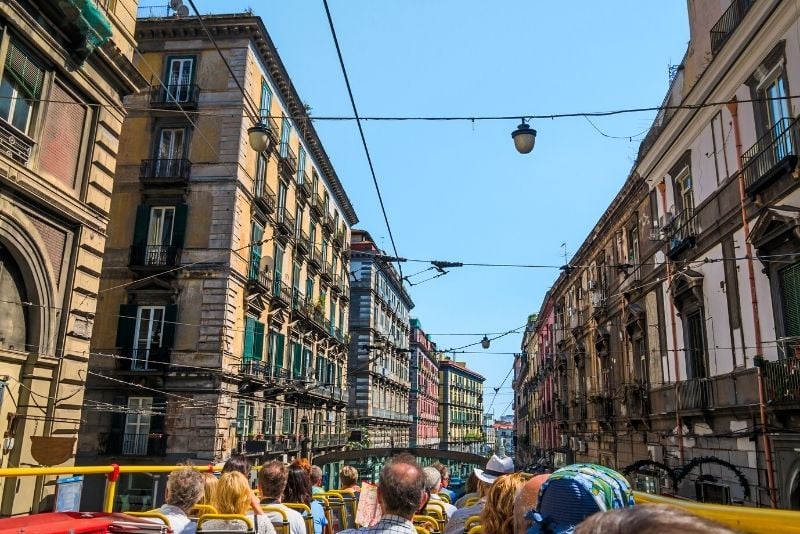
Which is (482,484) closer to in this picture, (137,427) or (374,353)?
(137,427)

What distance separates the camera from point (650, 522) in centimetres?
120

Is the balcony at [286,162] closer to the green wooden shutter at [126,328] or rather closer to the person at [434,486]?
the green wooden shutter at [126,328]

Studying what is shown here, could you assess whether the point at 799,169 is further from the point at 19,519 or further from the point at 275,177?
the point at 275,177

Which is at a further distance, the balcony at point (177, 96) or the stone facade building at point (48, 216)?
the balcony at point (177, 96)

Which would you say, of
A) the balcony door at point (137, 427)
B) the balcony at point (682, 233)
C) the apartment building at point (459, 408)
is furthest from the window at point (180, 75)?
the apartment building at point (459, 408)

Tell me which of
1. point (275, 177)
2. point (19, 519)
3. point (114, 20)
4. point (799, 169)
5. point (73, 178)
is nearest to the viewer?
point (19, 519)

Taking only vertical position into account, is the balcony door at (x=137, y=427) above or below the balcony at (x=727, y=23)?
below

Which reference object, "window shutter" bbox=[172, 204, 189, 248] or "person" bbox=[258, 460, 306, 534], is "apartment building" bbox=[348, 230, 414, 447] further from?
"person" bbox=[258, 460, 306, 534]

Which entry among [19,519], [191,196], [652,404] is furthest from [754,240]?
[191,196]

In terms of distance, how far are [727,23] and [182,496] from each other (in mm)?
15712

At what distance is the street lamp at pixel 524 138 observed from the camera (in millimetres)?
10578

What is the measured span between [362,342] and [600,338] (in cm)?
2686

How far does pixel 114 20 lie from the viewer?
1375cm

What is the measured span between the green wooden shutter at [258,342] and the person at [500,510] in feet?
75.9
